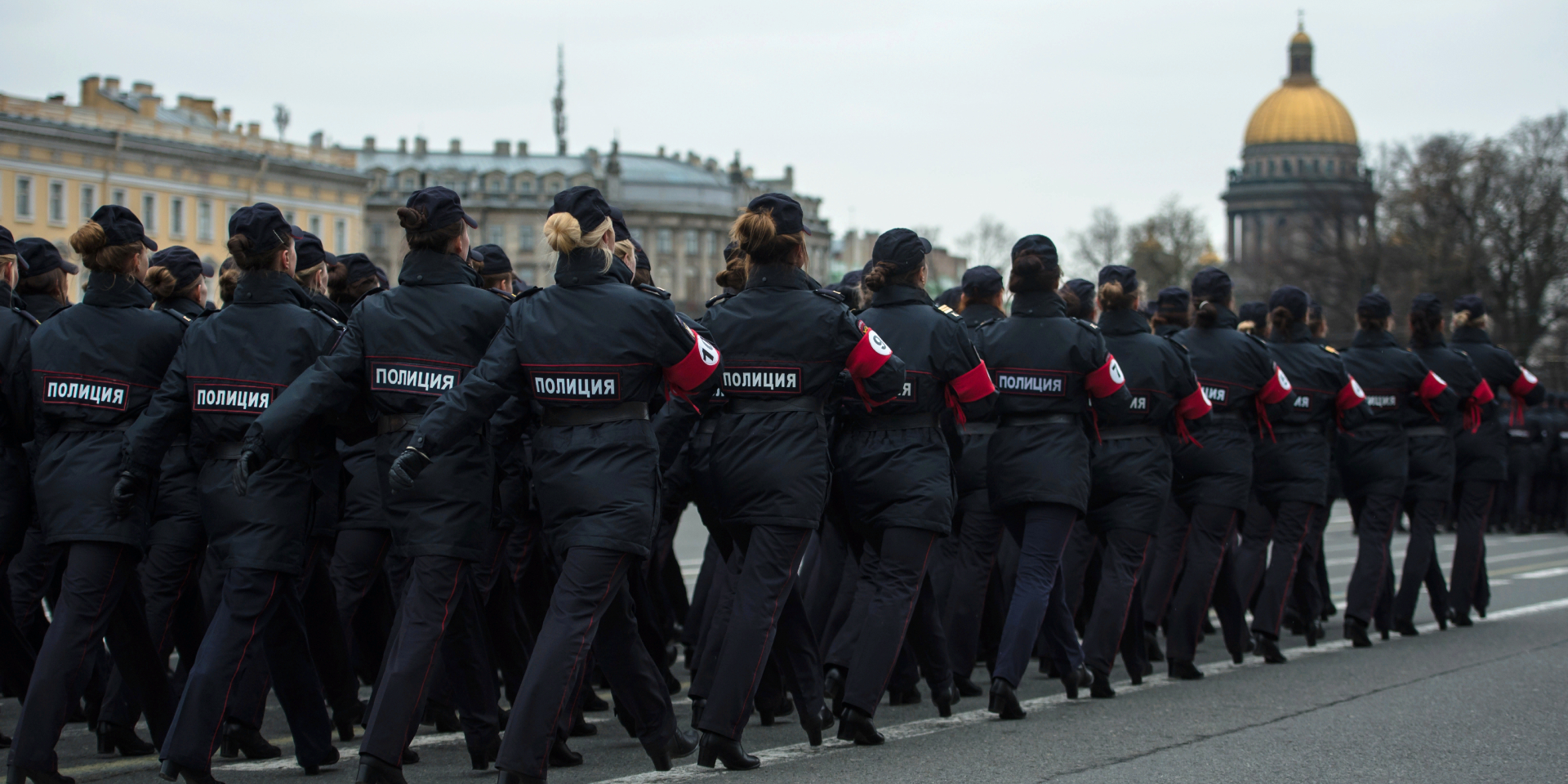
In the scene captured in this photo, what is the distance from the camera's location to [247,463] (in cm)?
631

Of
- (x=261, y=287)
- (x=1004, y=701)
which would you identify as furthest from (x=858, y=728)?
(x=261, y=287)

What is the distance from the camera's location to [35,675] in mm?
6488

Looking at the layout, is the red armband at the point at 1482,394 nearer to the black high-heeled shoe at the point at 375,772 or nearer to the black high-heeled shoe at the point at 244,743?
the black high-heeled shoe at the point at 244,743

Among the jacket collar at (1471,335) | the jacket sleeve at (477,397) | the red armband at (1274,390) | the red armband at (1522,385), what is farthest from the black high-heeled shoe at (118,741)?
the red armband at (1522,385)

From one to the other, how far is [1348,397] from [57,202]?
215ft

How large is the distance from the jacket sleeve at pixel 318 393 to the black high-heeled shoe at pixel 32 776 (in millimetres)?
1385

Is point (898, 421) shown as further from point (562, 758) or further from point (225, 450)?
point (225, 450)

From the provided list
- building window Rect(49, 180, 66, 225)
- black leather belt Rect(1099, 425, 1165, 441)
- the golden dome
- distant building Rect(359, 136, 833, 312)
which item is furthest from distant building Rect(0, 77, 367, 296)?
the golden dome

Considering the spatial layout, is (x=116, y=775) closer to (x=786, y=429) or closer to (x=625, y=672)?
(x=625, y=672)

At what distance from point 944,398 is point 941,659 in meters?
1.25

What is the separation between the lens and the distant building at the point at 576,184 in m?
116

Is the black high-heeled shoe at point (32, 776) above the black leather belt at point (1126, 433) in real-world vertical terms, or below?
below

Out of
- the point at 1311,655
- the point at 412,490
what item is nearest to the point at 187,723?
the point at 412,490

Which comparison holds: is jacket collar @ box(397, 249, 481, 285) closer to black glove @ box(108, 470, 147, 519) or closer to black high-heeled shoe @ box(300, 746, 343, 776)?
black glove @ box(108, 470, 147, 519)
